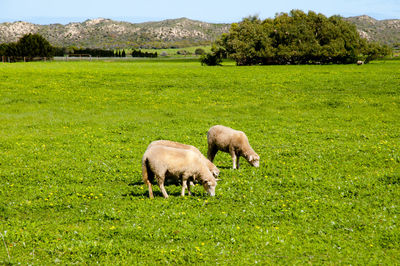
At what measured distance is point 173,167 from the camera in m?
11.6

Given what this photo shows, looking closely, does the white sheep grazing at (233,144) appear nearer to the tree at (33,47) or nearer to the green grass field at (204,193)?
the green grass field at (204,193)

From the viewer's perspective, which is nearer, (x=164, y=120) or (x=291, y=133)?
(x=291, y=133)

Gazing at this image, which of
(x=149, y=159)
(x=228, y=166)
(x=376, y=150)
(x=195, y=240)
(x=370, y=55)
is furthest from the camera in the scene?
(x=370, y=55)

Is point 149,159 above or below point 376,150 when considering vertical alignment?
above

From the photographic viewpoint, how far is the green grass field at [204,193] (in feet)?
29.6

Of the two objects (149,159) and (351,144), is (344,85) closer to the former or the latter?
(351,144)

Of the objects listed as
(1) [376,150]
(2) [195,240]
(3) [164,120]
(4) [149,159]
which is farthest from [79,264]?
(3) [164,120]

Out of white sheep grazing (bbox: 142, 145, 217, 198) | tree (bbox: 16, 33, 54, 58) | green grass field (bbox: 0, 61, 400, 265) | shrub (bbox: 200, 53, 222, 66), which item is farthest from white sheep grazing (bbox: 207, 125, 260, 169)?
tree (bbox: 16, 33, 54, 58)

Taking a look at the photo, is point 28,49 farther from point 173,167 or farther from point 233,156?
point 173,167

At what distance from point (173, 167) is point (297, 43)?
7724 cm

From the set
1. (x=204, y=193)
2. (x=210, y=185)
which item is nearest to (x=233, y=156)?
(x=204, y=193)

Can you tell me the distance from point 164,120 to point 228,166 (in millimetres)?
13250

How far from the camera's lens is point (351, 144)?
67.1 feet

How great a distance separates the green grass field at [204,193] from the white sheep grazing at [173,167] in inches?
23.6
